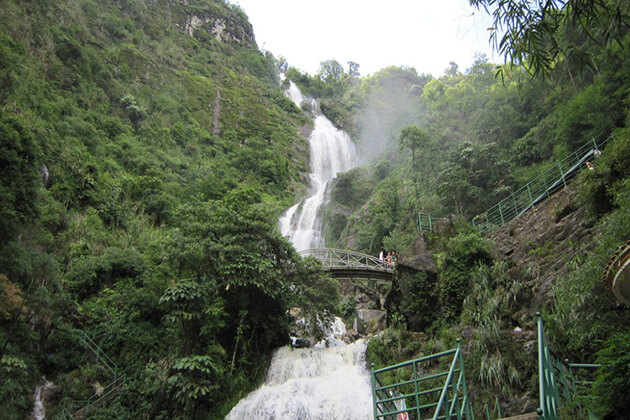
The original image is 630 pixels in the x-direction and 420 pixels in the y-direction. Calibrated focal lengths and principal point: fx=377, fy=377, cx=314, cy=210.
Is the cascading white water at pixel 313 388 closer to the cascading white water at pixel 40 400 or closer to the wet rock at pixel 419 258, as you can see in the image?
the wet rock at pixel 419 258

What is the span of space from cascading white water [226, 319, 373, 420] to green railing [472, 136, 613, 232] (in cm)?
688

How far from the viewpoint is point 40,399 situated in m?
9.23

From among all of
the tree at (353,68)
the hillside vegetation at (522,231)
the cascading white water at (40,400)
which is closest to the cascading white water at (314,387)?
the hillside vegetation at (522,231)

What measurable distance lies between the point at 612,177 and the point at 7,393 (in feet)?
44.8

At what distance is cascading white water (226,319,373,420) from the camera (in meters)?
9.20

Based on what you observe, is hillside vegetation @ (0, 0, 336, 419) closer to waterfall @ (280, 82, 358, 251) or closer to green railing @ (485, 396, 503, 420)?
waterfall @ (280, 82, 358, 251)

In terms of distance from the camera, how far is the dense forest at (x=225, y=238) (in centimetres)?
663

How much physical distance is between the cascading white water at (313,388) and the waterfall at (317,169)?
10272 millimetres

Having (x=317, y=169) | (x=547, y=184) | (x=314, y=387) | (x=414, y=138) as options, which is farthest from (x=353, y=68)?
(x=314, y=387)

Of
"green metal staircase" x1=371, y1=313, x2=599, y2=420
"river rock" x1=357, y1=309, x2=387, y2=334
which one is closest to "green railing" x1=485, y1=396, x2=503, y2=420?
"green metal staircase" x1=371, y1=313, x2=599, y2=420

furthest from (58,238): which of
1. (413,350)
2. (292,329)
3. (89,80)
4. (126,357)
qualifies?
(89,80)

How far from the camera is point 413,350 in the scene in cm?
1029

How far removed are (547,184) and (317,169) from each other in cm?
2831

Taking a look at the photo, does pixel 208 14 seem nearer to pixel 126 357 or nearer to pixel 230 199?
pixel 230 199
